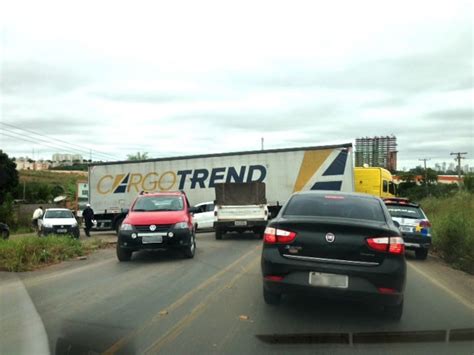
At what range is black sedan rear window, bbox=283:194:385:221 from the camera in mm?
6711

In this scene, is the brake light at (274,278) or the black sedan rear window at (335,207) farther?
the black sedan rear window at (335,207)

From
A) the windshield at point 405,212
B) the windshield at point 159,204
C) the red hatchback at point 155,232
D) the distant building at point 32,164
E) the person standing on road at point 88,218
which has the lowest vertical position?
the person standing on road at point 88,218

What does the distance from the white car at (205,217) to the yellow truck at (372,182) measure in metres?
7.52

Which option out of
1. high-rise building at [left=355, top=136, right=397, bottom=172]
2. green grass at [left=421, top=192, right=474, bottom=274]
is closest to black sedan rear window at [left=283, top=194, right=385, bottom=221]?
green grass at [left=421, top=192, right=474, bottom=274]

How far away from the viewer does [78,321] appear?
242 inches

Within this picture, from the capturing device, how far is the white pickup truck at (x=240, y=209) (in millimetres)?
19453

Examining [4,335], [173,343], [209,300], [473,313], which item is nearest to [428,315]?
[473,313]

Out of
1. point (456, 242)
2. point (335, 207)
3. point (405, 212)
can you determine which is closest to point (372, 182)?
point (405, 212)

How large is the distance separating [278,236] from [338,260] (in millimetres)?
810

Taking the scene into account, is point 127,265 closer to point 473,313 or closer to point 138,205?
point 138,205

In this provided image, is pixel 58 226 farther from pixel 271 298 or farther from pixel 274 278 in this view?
pixel 274 278

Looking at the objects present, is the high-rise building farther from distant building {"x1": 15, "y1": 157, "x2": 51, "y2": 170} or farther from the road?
distant building {"x1": 15, "y1": 157, "x2": 51, "y2": 170}

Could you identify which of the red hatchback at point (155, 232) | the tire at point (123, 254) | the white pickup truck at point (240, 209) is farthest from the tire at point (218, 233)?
the tire at point (123, 254)

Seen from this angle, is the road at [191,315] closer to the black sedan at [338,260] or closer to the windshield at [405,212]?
the black sedan at [338,260]
